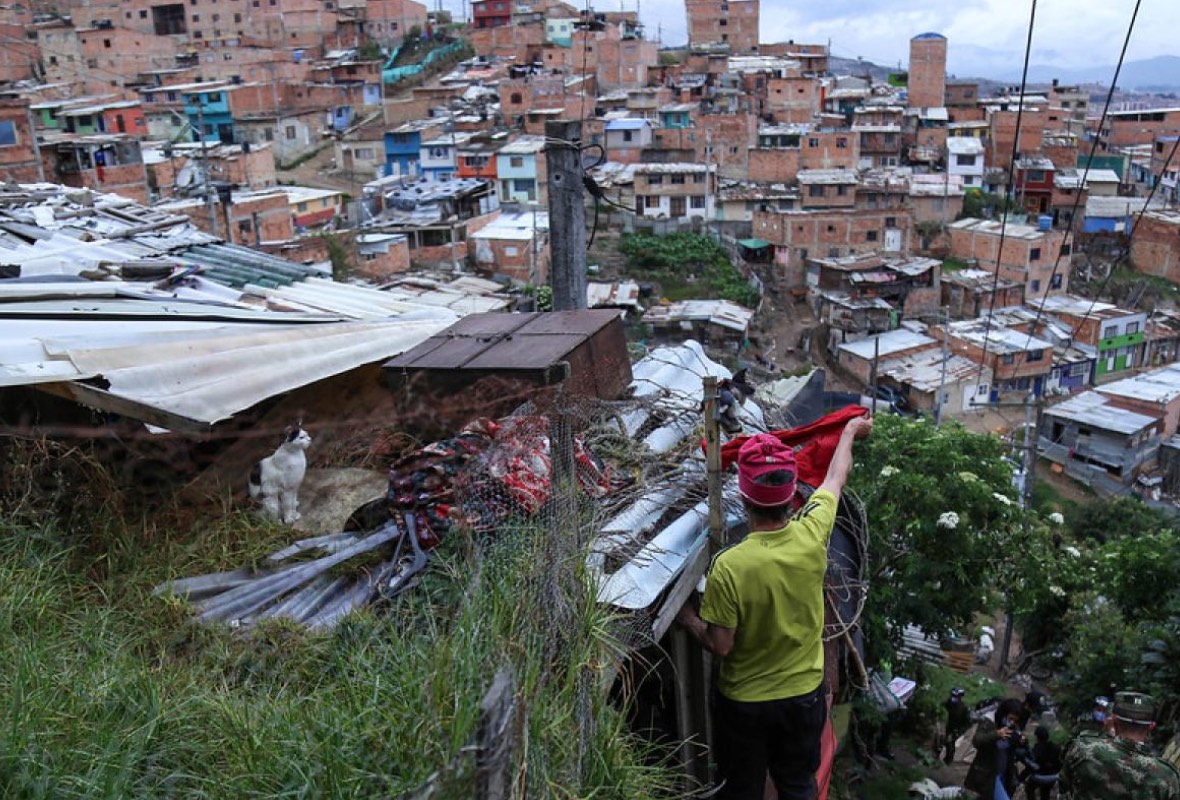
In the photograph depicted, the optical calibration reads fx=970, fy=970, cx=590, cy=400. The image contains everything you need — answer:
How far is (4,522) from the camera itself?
3.42 meters

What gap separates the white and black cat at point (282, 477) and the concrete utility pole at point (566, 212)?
83.5 inches

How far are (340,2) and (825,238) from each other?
137 feet

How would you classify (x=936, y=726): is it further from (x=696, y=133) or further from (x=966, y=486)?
(x=696, y=133)

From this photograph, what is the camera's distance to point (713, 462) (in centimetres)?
321

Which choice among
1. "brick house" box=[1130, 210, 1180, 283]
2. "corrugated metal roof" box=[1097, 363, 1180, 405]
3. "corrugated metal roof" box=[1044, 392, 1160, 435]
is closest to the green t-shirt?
"corrugated metal roof" box=[1044, 392, 1160, 435]

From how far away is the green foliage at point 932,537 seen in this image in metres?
8.44

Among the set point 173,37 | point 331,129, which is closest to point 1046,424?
point 331,129

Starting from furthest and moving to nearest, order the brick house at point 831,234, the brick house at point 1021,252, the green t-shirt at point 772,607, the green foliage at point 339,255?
the brick house at point 831,234 < the brick house at point 1021,252 < the green foliage at point 339,255 < the green t-shirt at point 772,607

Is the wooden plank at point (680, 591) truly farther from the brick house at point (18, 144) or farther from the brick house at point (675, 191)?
the brick house at point (675, 191)

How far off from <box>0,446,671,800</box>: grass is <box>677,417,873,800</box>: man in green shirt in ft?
0.98

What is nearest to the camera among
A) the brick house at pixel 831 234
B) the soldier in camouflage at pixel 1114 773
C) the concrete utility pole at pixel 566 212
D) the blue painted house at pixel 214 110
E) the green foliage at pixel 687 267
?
the soldier in camouflage at pixel 1114 773

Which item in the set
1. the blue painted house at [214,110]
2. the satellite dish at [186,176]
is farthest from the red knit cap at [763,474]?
the blue painted house at [214,110]

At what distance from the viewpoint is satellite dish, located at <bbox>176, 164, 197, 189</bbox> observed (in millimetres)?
31075

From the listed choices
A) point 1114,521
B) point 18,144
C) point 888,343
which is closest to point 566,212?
point 1114,521
